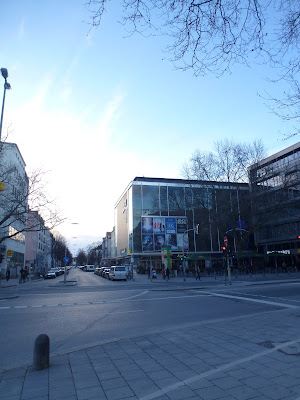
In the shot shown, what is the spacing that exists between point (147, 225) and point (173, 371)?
4950 cm

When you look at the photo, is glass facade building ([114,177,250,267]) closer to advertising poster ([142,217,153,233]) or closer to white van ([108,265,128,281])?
advertising poster ([142,217,153,233])

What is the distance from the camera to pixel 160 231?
5422 centimetres

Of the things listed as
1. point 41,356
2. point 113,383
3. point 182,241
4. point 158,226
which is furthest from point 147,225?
point 113,383

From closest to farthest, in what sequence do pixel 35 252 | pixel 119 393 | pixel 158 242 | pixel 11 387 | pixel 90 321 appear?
pixel 119 393 < pixel 11 387 < pixel 90 321 < pixel 158 242 < pixel 35 252

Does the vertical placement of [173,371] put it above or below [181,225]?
below

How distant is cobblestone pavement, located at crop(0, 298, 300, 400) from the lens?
400 centimetres

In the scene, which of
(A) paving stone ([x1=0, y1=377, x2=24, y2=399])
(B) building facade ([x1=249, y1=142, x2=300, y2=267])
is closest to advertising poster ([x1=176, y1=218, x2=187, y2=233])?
(B) building facade ([x1=249, y1=142, x2=300, y2=267])

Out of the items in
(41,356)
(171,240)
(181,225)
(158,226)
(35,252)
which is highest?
(181,225)

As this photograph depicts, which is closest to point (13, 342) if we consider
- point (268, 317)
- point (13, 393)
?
point (13, 393)

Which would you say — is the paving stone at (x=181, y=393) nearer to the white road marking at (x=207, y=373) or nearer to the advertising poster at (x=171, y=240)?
the white road marking at (x=207, y=373)

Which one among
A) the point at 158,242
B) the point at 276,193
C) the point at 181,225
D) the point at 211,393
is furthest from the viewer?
the point at 181,225

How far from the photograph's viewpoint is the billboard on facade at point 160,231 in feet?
176

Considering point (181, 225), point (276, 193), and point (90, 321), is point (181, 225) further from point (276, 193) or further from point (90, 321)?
point (90, 321)

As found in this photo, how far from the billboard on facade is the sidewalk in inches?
1836
